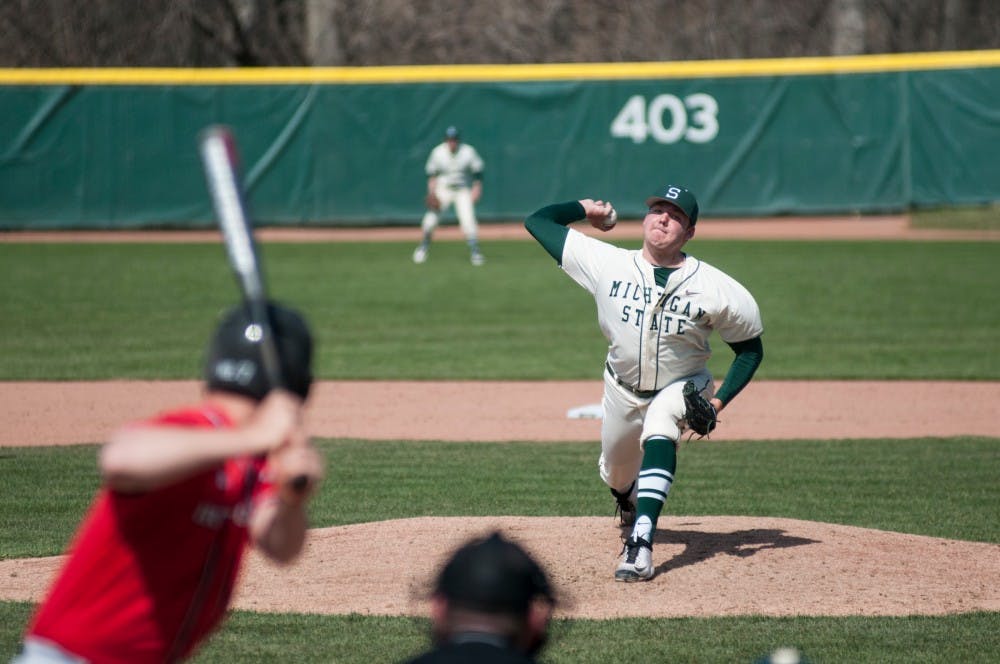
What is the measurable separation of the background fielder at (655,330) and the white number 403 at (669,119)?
20634 millimetres

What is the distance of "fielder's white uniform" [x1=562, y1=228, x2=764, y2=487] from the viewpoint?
20.6 ft

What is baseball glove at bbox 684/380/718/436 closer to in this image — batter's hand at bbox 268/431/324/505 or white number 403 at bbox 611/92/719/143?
batter's hand at bbox 268/431/324/505

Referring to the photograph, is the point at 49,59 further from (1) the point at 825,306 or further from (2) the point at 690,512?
(2) the point at 690,512

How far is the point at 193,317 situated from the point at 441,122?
1139 centimetres

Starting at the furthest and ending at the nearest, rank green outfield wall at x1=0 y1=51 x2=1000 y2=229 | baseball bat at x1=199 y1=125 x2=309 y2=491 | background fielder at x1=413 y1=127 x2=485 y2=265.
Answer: green outfield wall at x1=0 y1=51 x2=1000 y2=229 → background fielder at x1=413 y1=127 x2=485 y2=265 → baseball bat at x1=199 y1=125 x2=309 y2=491

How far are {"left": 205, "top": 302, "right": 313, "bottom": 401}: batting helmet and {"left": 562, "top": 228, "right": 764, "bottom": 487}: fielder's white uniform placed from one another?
3650 mm

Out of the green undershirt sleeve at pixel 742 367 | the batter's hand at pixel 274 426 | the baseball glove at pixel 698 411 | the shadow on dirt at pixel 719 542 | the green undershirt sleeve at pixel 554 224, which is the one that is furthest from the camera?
the green undershirt sleeve at pixel 554 224

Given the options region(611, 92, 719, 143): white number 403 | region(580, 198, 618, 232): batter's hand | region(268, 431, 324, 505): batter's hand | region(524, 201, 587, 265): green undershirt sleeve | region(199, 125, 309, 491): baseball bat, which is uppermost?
region(199, 125, 309, 491): baseball bat

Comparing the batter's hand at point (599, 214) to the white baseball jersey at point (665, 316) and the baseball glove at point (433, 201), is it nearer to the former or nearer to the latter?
the white baseball jersey at point (665, 316)

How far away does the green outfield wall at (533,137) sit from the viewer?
26.0 meters

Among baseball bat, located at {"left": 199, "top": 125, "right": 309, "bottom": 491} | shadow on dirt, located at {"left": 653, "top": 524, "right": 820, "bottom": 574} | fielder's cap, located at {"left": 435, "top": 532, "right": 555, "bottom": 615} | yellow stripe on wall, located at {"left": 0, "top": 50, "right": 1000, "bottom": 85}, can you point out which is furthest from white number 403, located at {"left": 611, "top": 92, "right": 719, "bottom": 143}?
fielder's cap, located at {"left": 435, "top": 532, "right": 555, "bottom": 615}

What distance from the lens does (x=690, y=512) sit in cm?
787

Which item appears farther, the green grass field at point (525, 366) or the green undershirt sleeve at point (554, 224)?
the green undershirt sleeve at point (554, 224)

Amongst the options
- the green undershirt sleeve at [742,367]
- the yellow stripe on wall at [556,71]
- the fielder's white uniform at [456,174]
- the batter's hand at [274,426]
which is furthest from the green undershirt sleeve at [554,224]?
the yellow stripe on wall at [556,71]
